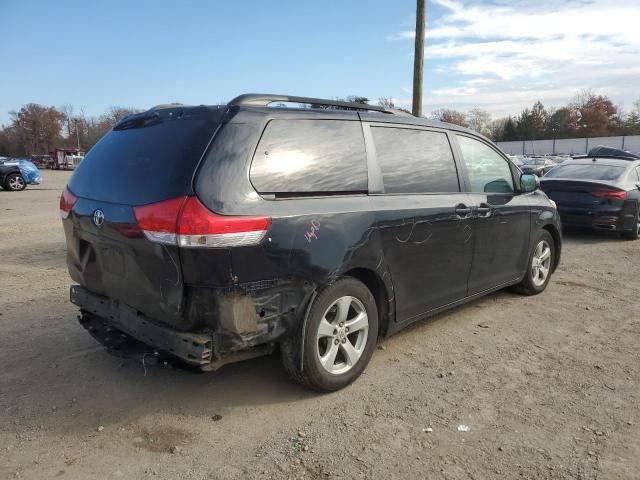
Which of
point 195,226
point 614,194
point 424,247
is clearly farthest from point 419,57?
point 195,226

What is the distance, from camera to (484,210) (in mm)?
4609

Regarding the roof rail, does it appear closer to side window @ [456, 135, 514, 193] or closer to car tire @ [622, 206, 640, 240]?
side window @ [456, 135, 514, 193]

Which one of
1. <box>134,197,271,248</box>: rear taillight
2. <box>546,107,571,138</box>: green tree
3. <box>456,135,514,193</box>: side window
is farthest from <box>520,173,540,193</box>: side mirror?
<box>546,107,571,138</box>: green tree

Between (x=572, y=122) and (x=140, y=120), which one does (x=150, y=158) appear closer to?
(x=140, y=120)

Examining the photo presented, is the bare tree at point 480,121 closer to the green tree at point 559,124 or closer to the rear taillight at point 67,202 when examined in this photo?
the green tree at point 559,124

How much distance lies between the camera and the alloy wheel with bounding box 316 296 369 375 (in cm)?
334

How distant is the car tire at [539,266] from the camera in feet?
18.5

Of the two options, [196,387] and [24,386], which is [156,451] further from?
[24,386]

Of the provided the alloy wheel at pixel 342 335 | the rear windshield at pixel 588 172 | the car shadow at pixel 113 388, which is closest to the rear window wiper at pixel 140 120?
the car shadow at pixel 113 388

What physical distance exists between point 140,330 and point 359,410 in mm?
1442

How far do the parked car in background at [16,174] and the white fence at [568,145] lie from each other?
64.2m

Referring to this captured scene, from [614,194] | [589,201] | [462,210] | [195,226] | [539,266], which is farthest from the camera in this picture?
[589,201]

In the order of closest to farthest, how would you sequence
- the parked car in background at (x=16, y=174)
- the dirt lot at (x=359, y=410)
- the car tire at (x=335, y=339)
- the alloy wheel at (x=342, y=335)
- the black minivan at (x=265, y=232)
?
the dirt lot at (x=359, y=410) < the black minivan at (x=265, y=232) < the car tire at (x=335, y=339) < the alloy wheel at (x=342, y=335) < the parked car in background at (x=16, y=174)

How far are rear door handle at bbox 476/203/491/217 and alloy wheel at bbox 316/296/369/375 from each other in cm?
167
